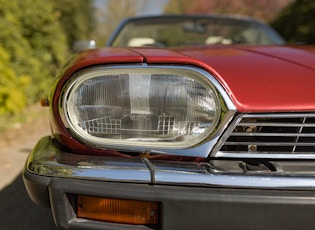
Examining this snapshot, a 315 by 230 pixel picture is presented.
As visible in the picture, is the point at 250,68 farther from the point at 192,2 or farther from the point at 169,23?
the point at 192,2

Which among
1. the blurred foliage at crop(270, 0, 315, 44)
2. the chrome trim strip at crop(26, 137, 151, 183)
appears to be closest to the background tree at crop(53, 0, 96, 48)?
the blurred foliage at crop(270, 0, 315, 44)

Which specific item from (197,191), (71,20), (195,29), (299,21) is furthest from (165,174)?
(71,20)

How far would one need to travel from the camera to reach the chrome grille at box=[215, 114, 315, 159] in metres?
1.26

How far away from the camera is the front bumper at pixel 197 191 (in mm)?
1151

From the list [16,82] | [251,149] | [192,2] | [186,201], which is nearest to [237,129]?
[251,149]

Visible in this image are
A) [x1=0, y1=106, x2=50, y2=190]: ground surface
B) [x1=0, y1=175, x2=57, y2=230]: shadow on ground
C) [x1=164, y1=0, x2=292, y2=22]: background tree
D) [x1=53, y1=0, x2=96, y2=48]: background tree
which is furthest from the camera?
[x1=164, y1=0, x2=292, y2=22]: background tree

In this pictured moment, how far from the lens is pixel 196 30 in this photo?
11.3 feet

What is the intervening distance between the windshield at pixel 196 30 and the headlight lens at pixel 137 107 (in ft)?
6.57

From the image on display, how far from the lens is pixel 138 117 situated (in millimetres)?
1346

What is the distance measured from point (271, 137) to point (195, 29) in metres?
2.31

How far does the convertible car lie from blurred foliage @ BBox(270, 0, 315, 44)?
7.77m

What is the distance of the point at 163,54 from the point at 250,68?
34 cm

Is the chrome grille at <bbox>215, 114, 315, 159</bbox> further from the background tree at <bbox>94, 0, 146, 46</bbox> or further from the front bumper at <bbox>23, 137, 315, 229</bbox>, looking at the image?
the background tree at <bbox>94, 0, 146, 46</bbox>

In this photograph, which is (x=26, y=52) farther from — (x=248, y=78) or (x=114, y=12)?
(x=114, y=12)
